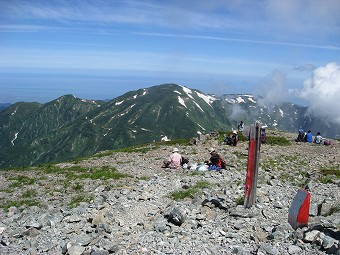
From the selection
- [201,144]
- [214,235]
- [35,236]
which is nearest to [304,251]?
[214,235]

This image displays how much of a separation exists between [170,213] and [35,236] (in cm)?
510

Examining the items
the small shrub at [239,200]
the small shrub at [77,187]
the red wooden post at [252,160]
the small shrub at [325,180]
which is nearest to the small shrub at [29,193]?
the small shrub at [77,187]

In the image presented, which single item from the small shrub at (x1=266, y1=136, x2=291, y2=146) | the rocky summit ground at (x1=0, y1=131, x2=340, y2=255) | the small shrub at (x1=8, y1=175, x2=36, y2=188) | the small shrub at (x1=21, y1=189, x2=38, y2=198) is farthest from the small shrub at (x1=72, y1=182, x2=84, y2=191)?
the small shrub at (x1=266, y1=136, x2=291, y2=146)

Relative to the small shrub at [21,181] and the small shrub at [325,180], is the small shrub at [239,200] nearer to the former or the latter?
the small shrub at [325,180]

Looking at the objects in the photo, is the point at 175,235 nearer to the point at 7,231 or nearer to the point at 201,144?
the point at 7,231

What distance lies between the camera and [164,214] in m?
14.4

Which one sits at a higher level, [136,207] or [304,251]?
[304,251]

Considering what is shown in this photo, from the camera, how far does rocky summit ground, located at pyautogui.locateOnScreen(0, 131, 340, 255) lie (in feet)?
36.7

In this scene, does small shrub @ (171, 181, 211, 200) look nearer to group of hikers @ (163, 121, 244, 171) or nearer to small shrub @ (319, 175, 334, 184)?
group of hikers @ (163, 121, 244, 171)

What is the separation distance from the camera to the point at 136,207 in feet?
51.6

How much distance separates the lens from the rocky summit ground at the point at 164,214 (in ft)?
36.7

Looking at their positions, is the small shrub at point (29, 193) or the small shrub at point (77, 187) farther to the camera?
the small shrub at point (77, 187)

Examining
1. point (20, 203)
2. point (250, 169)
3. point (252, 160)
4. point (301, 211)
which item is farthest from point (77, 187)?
point (301, 211)

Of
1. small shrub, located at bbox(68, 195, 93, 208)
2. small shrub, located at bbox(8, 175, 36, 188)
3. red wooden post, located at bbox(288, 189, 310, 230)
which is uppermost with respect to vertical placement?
red wooden post, located at bbox(288, 189, 310, 230)
